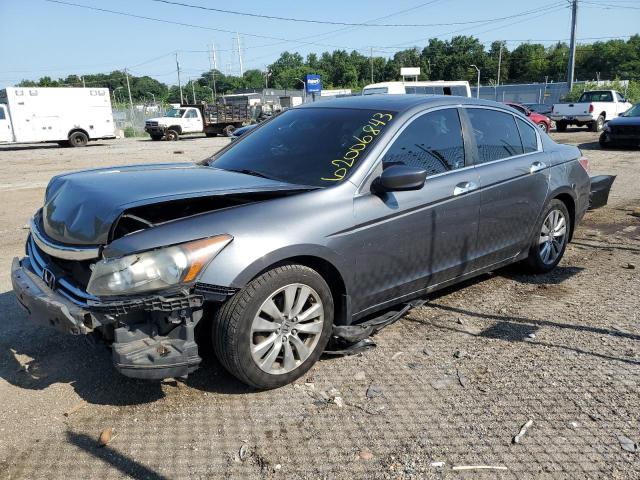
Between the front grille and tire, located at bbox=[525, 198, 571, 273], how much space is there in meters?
3.84

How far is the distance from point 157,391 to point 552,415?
7.40ft

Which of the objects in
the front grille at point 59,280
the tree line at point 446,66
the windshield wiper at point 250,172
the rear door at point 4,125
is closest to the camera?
the front grille at point 59,280

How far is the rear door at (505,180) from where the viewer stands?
4312mm

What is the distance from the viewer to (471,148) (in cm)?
428

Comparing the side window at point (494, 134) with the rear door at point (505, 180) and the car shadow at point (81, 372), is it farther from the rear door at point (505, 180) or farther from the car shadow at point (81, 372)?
the car shadow at point (81, 372)

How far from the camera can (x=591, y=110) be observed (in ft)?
79.7

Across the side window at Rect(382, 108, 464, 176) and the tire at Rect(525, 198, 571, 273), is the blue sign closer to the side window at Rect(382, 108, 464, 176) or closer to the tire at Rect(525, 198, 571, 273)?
the tire at Rect(525, 198, 571, 273)

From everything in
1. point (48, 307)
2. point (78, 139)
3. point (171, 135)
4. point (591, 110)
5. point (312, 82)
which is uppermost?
point (312, 82)

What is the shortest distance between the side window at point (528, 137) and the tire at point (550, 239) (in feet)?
1.79

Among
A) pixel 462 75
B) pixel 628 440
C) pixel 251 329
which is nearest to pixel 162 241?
pixel 251 329

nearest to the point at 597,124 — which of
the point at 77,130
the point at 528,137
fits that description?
the point at 528,137

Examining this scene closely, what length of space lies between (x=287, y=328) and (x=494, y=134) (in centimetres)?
263

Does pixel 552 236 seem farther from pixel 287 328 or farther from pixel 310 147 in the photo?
pixel 287 328

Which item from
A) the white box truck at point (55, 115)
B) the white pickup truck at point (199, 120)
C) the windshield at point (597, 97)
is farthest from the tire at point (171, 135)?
the windshield at point (597, 97)
